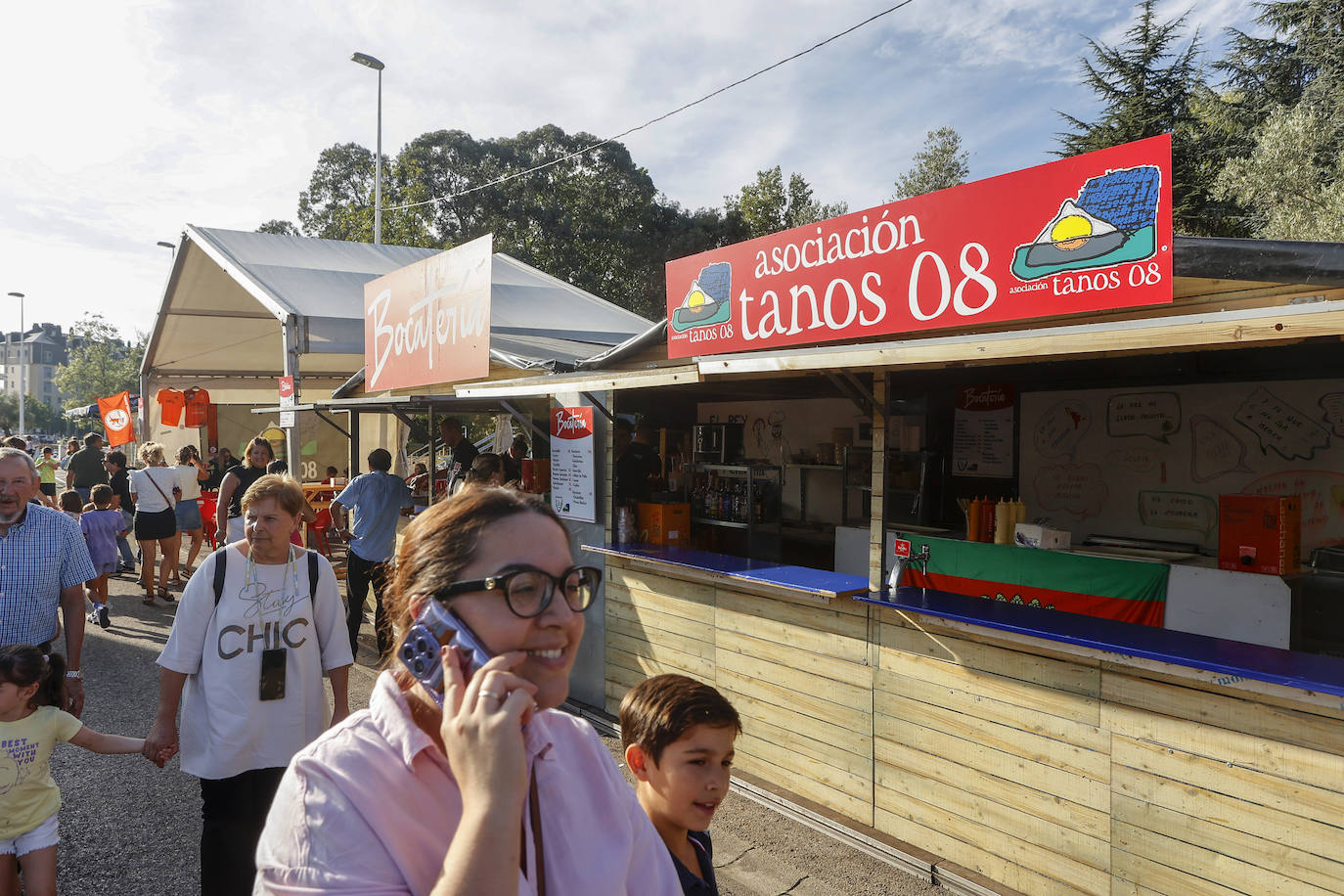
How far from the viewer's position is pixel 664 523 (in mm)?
6527

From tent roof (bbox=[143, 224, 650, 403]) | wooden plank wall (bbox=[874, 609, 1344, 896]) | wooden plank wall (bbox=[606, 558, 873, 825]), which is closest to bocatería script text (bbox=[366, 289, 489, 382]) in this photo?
tent roof (bbox=[143, 224, 650, 403])

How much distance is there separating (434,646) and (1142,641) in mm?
3371

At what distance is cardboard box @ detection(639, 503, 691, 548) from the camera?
6527 mm

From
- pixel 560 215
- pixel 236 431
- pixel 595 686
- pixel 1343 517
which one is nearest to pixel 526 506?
pixel 595 686

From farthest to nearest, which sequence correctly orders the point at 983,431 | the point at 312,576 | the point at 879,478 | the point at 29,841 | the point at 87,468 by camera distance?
the point at 87,468, the point at 983,431, the point at 879,478, the point at 312,576, the point at 29,841

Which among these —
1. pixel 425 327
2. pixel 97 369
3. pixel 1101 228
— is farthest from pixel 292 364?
pixel 97 369

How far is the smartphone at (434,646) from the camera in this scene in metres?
1.09

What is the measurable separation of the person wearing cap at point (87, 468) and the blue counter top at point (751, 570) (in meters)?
9.46

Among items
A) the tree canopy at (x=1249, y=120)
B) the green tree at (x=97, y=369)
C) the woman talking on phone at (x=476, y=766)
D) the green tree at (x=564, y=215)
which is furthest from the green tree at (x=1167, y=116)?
the green tree at (x=97, y=369)

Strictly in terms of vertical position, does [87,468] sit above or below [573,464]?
below

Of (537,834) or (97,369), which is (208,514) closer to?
(537,834)

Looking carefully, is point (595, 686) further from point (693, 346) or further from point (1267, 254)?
point (1267, 254)

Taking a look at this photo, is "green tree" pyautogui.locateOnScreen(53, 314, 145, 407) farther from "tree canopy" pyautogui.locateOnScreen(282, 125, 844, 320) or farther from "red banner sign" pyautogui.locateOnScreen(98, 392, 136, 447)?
"red banner sign" pyautogui.locateOnScreen(98, 392, 136, 447)

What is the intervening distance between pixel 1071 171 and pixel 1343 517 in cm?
478
